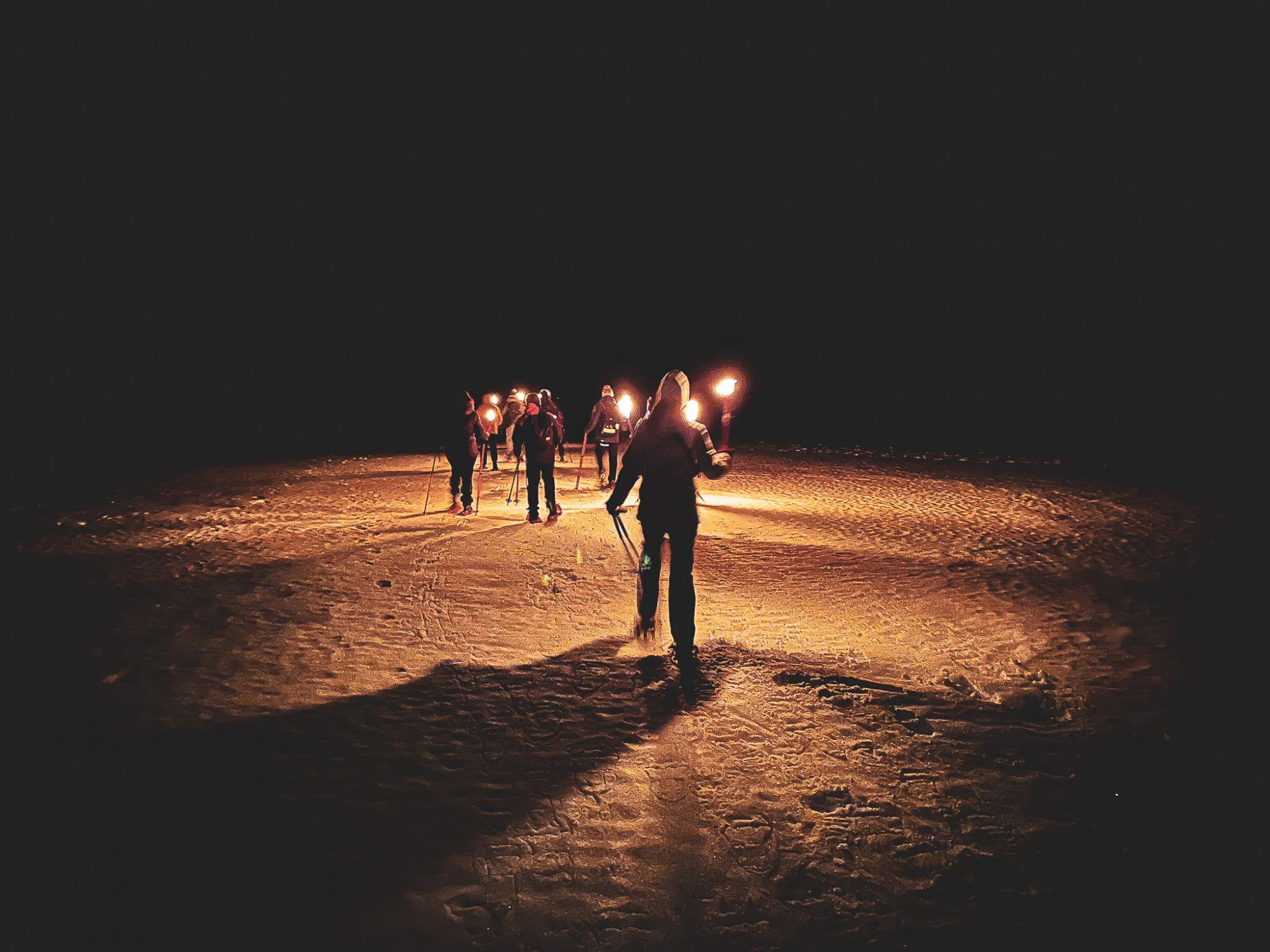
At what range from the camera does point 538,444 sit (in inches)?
414

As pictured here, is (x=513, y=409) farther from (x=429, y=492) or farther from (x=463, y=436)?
(x=463, y=436)

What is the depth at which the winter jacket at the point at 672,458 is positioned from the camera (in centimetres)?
498

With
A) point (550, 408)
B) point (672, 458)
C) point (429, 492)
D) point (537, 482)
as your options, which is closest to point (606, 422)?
point (550, 408)

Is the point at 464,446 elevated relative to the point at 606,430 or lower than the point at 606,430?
lower

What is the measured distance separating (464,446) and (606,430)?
379 cm

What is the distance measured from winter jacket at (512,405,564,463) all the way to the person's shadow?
568 centimetres

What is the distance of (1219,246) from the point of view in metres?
58.0

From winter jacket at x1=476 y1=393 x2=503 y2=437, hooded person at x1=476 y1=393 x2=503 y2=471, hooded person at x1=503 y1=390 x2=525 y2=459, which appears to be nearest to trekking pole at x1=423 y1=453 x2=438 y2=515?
hooded person at x1=476 y1=393 x2=503 y2=471

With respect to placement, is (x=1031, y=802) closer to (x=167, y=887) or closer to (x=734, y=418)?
(x=167, y=887)

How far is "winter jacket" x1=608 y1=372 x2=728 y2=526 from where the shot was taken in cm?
498

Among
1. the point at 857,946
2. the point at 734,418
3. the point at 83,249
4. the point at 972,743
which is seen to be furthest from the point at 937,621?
the point at 83,249

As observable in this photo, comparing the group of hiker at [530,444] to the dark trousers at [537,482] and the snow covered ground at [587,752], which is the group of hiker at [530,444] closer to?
the dark trousers at [537,482]

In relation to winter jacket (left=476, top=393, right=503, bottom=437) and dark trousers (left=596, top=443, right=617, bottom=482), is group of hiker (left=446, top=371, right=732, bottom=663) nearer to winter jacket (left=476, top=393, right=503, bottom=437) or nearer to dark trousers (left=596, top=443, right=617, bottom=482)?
dark trousers (left=596, top=443, right=617, bottom=482)

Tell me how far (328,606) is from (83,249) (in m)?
111
